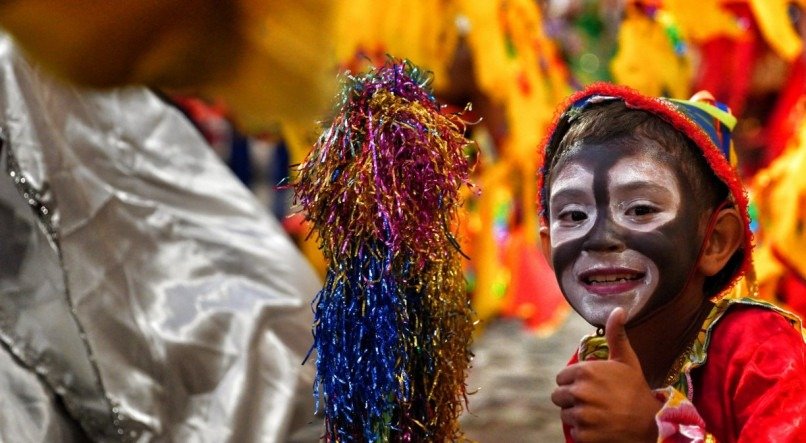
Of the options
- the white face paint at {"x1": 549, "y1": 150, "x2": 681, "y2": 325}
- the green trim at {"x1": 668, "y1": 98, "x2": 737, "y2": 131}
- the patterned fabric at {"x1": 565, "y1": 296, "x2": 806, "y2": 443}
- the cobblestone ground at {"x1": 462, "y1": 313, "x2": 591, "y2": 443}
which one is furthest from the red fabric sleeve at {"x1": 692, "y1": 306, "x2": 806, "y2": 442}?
the cobblestone ground at {"x1": 462, "y1": 313, "x2": 591, "y2": 443}

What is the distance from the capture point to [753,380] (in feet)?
3.62

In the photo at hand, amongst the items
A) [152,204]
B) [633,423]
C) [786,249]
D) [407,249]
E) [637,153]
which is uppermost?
[786,249]

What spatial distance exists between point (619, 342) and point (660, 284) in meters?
0.08

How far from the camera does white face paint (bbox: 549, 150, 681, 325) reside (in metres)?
1.13

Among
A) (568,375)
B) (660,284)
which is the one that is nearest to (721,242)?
(660,284)

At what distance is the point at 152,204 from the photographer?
176 cm

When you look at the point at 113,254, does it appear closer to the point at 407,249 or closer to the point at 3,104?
the point at 3,104

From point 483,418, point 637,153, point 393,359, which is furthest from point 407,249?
point 483,418

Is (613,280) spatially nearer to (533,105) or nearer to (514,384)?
(533,105)

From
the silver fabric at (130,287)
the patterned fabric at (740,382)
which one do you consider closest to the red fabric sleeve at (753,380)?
the patterned fabric at (740,382)

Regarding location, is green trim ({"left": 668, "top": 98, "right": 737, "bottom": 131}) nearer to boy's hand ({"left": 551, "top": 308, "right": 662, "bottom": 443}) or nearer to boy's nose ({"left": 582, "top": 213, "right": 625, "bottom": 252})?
boy's nose ({"left": 582, "top": 213, "right": 625, "bottom": 252})

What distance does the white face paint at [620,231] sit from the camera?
3.71 feet

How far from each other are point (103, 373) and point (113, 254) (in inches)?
7.6

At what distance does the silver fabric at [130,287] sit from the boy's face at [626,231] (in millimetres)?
543
